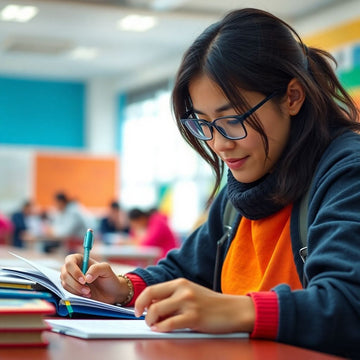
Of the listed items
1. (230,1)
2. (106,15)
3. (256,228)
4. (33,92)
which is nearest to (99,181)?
(33,92)

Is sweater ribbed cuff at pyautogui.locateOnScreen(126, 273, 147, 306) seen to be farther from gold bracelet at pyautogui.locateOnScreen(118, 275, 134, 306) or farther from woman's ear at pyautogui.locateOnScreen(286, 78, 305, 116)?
woman's ear at pyautogui.locateOnScreen(286, 78, 305, 116)

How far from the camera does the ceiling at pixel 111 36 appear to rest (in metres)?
8.59

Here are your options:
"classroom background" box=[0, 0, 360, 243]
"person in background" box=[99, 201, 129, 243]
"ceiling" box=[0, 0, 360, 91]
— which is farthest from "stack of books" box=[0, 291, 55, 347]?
"person in background" box=[99, 201, 129, 243]

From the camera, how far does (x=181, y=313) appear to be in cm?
105

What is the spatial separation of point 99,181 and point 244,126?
12084 millimetres

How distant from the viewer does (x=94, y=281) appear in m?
1.47

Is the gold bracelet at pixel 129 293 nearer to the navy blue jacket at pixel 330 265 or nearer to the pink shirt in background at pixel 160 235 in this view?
the navy blue jacket at pixel 330 265

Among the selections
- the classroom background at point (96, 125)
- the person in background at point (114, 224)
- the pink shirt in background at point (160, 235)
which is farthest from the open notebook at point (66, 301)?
the person in background at point (114, 224)

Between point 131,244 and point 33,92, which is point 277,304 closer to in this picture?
point 131,244

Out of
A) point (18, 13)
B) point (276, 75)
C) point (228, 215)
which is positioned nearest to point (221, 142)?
point (276, 75)

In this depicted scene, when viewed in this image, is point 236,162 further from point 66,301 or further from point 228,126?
point 66,301

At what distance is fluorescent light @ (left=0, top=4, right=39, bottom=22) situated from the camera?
870cm

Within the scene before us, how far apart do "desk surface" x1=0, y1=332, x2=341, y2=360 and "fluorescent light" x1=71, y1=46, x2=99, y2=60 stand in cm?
1030

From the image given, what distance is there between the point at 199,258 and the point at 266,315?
0.63m
